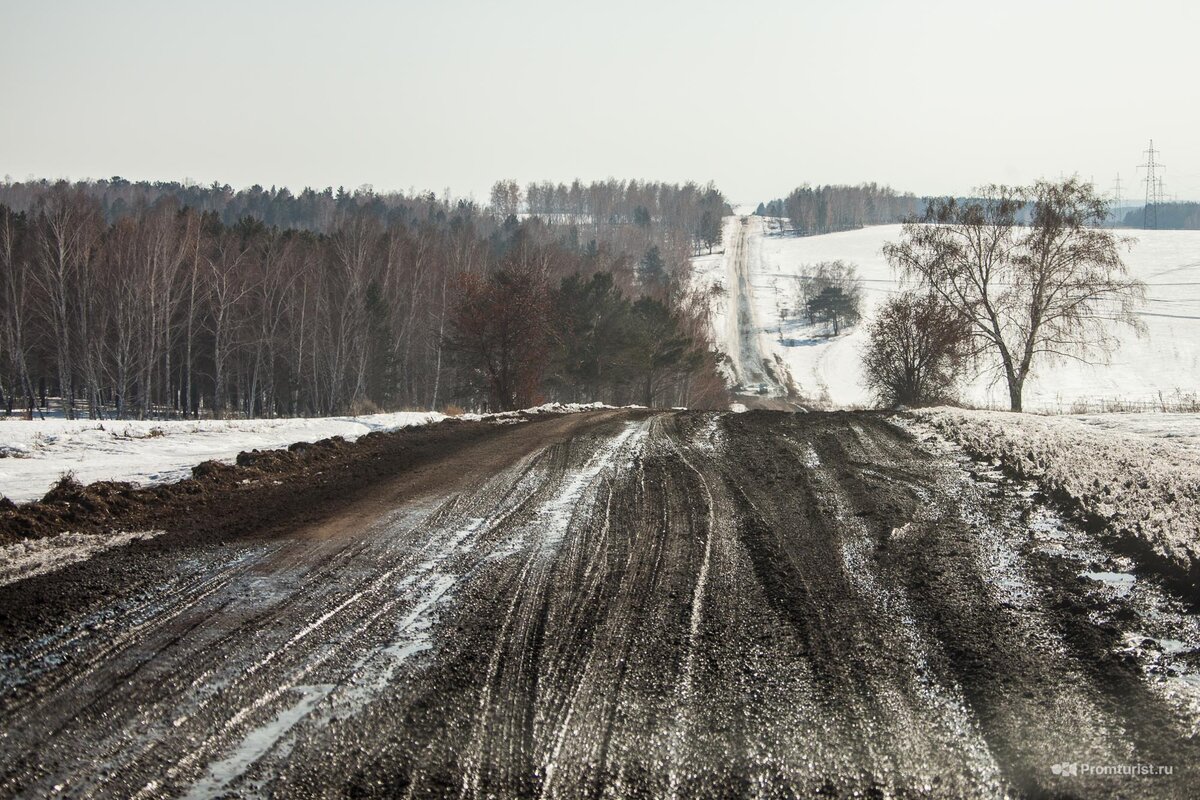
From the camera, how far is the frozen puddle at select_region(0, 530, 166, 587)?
5.98 metres

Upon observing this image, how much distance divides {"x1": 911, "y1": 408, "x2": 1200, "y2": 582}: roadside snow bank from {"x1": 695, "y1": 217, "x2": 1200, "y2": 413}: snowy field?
1307cm

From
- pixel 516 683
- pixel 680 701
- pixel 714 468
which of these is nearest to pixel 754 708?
pixel 680 701

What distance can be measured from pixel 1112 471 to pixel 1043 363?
58928 mm

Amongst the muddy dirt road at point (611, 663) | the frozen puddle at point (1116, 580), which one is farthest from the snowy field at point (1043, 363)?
the muddy dirt road at point (611, 663)

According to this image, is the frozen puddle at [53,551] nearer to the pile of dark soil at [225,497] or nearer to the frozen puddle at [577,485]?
the pile of dark soil at [225,497]

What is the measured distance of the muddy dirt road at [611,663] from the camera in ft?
11.6

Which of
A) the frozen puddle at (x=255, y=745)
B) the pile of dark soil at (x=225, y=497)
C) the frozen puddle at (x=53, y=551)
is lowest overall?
the frozen puddle at (x=255, y=745)

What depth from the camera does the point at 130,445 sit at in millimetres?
11750

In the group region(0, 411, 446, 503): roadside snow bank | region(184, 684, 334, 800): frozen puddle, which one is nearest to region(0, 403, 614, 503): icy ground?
region(0, 411, 446, 503): roadside snow bank

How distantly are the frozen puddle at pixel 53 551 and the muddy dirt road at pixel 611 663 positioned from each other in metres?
0.25

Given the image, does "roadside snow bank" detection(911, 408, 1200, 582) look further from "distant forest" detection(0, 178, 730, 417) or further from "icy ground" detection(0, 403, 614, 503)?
"distant forest" detection(0, 178, 730, 417)

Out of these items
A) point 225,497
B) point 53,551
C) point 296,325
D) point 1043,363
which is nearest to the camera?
point 53,551

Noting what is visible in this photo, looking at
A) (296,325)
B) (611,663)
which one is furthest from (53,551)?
(296,325)

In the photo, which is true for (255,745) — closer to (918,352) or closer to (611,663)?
(611,663)
